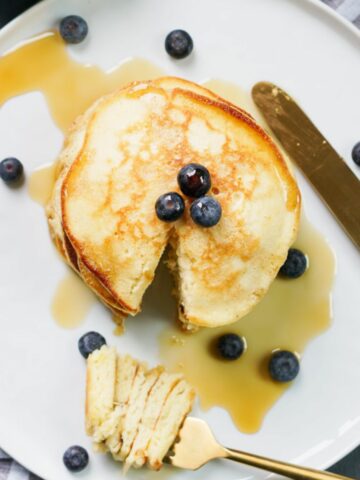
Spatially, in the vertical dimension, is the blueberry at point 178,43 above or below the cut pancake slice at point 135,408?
above

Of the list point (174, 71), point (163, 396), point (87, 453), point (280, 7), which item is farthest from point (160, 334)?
point (280, 7)

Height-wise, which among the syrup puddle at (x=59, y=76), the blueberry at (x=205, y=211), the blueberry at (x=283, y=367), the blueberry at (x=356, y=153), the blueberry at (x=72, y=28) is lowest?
the blueberry at (x=283, y=367)

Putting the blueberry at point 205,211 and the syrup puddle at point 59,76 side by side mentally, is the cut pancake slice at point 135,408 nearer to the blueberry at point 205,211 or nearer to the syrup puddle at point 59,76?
the blueberry at point 205,211

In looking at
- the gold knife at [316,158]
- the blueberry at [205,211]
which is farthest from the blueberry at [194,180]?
the gold knife at [316,158]

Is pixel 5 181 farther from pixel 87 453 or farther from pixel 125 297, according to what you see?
pixel 87 453

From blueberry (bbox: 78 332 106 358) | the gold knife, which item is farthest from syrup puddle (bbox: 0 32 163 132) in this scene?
blueberry (bbox: 78 332 106 358)

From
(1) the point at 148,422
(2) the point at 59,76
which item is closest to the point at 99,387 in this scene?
(1) the point at 148,422

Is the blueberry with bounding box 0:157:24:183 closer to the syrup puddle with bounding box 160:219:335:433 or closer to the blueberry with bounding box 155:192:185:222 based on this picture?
the blueberry with bounding box 155:192:185:222
